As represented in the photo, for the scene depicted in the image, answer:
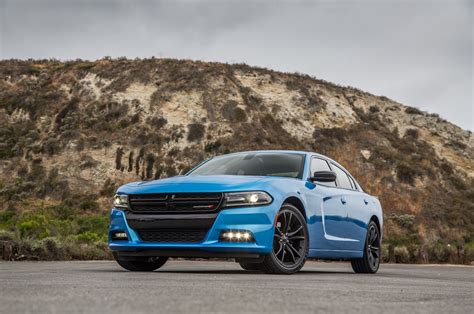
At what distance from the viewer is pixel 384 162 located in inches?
1980

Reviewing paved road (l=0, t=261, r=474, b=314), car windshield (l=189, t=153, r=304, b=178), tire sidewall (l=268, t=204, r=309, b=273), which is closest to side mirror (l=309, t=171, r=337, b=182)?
car windshield (l=189, t=153, r=304, b=178)

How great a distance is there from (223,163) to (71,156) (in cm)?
3773

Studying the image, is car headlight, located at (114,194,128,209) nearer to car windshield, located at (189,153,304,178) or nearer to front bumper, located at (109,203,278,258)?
front bumper, located at (109,203,278,258)

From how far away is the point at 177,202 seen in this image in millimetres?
9094

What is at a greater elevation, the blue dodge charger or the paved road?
the blue dodge charger

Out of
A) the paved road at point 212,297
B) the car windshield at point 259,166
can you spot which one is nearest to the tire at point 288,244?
the car windshield at point 259,166

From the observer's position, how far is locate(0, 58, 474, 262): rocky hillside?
148 feet

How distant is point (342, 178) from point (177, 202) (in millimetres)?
3518

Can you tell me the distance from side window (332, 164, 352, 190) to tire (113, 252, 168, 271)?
295cm

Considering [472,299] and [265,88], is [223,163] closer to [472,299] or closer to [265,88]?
[472,299]

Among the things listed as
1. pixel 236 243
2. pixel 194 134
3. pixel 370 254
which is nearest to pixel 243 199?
pixel 236 243

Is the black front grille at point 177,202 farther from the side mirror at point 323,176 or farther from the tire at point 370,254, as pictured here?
the tire at point 370,254

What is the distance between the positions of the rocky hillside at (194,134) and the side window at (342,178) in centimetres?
2919

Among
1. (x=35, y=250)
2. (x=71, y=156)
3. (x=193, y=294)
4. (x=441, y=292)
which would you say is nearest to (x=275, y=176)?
(x=441, y=292)
